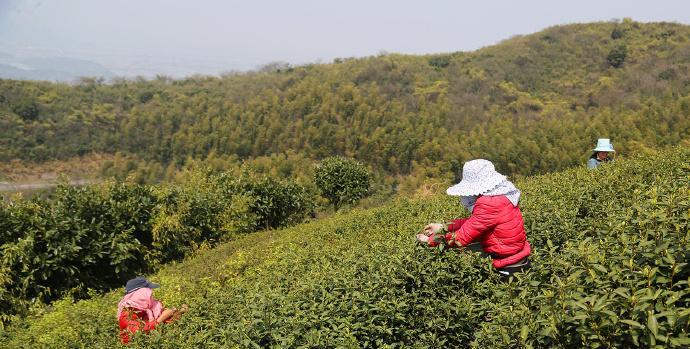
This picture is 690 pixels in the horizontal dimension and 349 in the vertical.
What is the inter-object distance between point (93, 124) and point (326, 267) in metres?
72.5

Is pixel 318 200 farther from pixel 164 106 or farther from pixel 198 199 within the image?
pixel 164 106

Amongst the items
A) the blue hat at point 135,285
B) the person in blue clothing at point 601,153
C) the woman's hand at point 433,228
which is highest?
the woman's hand at point 433,228

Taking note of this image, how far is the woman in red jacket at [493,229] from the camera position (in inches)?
147

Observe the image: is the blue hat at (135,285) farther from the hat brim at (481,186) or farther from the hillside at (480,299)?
the hat brim at (481,186)

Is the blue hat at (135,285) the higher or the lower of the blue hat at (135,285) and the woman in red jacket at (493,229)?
the lower

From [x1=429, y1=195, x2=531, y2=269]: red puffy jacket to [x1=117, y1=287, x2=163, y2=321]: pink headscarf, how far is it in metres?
3.05

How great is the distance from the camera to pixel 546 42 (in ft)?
266

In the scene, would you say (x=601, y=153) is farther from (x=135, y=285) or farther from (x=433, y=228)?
(x=135, y=285)

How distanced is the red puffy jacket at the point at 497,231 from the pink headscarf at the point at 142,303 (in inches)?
120

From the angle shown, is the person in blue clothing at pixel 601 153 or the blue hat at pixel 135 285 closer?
the blue hat at pixel 135 285

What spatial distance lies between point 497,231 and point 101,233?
361 inches

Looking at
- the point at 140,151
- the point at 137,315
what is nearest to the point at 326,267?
the point at 137,315

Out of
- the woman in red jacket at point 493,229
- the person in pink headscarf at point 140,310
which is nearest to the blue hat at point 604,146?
the woman in red jacket at point 493,229

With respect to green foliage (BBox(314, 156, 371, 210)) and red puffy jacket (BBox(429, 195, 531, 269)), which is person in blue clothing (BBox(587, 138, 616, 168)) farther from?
green foliage (BBox(314, 156, 371, 210))
